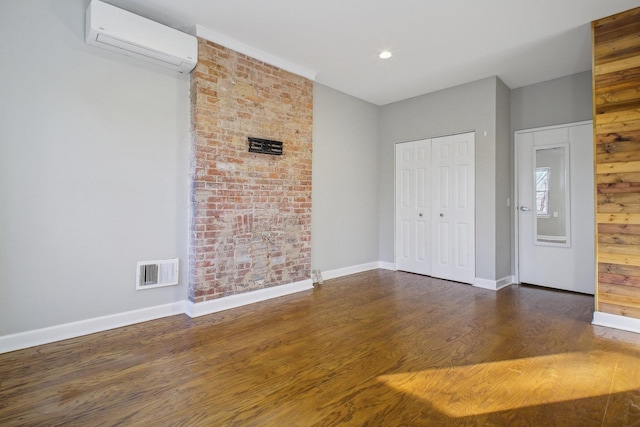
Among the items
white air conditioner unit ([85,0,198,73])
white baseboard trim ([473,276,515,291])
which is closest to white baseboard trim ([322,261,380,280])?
white baseboard trim ([473,276,515,291])

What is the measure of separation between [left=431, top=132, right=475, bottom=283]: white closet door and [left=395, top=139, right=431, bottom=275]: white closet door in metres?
0.12

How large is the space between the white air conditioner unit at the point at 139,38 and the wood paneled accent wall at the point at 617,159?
3923 mm

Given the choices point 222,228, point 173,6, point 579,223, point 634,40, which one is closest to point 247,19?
point 173,6

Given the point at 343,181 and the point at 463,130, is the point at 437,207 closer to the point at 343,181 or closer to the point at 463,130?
the point at 463,130

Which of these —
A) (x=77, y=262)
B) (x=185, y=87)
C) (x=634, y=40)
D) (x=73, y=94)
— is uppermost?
(x=634, y=40)

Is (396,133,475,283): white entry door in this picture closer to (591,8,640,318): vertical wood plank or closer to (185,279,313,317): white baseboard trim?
(591,8,640,318): vertical wood plank

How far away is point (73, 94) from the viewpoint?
2.67 meters

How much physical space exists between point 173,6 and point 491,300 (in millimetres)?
4528

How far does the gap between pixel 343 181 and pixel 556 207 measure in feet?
9.66

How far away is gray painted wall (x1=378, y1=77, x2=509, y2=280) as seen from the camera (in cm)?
429

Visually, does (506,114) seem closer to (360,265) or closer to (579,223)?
(579,223)

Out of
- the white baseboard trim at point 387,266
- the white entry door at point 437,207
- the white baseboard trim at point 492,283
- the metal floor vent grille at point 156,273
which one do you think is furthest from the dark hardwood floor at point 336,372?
the white baseboard trim at point 387,266

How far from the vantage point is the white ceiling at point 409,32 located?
112 inches

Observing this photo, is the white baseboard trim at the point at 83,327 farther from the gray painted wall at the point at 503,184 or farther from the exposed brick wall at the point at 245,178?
the gray painted wall at the point at 503,184
